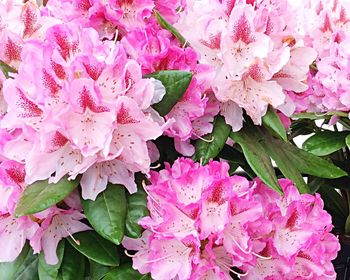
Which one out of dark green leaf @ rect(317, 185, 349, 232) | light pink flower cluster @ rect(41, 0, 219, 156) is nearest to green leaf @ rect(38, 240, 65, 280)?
light pink flower cluster @ rect(41, 0, 219, 156)

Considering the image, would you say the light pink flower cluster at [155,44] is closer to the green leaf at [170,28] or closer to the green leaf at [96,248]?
the green leaf at [170,28]

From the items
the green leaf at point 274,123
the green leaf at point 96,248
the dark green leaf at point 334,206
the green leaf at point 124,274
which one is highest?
the green leaf at point 274,123

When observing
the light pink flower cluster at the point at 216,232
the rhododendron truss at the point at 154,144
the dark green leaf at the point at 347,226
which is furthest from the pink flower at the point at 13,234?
the dark green leaf at the point at 347,226

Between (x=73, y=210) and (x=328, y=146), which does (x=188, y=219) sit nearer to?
(x=73, y=210)

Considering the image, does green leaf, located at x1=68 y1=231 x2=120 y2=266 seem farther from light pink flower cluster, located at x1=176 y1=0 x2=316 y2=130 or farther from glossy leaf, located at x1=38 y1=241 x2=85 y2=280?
light pink flower cluster, located at x1=176 y1=0 x2=316 y2=130

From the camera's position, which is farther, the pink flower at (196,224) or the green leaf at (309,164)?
the green leaf at (309,164)

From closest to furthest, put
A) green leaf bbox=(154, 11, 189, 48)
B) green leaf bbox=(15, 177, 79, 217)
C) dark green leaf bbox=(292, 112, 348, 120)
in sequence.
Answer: green leaf bbox=(15, 177, 79, 217)
green leaf bbox=(154, 11, 189, 48)
dark green leaf bbox=(292, 112, 348, 120)
